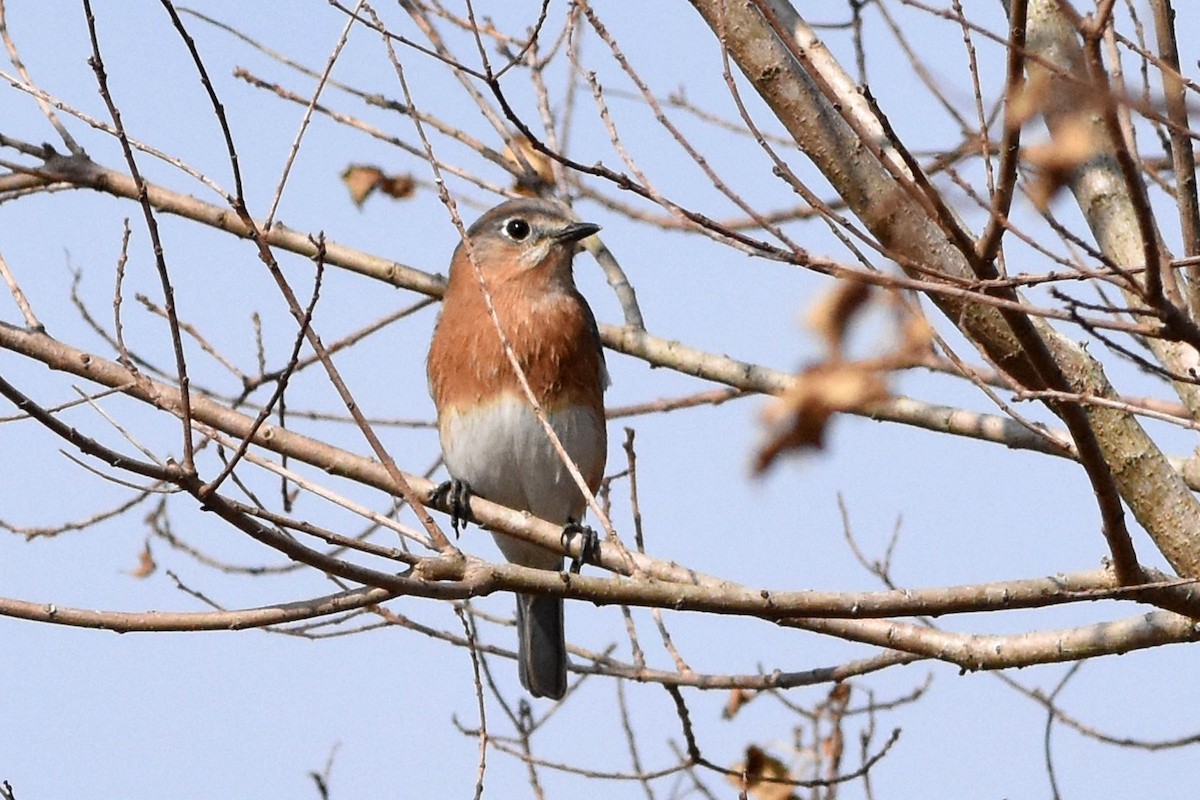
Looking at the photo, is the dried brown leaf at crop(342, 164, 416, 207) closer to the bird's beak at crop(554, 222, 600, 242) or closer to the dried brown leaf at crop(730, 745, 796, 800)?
the bird's beak at crop(554, 222, 600, 242)

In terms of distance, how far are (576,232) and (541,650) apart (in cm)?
208

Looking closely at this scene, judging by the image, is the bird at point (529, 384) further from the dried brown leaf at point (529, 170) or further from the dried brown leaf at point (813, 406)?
the dried brown leaf at point (813, 406)

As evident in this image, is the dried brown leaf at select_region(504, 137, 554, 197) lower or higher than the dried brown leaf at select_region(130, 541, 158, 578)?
higher

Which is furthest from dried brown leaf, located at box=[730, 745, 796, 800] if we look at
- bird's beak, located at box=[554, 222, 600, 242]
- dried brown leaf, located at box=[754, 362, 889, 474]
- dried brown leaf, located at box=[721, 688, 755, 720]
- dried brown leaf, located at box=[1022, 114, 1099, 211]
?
dried brown leaf, located at box=[754, 362, 889, 474]

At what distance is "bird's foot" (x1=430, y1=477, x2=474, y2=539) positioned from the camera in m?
6.67

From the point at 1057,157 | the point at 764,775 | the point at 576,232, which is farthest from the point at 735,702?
the point at 1057,157

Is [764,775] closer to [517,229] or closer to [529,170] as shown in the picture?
[529,170]

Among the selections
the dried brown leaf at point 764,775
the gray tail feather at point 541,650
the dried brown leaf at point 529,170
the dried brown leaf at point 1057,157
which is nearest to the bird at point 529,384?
the gray tail feather at point 541,650

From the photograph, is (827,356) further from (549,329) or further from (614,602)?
(549,329)

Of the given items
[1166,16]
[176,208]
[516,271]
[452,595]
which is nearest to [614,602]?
[452,595]

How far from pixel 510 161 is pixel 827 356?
5.03 meters

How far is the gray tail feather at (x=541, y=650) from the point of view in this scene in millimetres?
7844

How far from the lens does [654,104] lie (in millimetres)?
3887

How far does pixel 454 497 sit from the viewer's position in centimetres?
683
